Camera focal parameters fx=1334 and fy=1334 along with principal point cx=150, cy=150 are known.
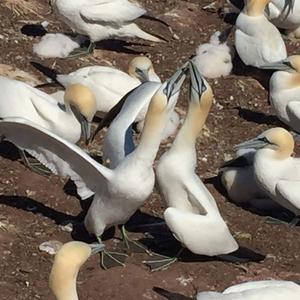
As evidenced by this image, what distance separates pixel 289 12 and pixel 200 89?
4.73m

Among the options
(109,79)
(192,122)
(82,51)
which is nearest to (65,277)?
(192,122)

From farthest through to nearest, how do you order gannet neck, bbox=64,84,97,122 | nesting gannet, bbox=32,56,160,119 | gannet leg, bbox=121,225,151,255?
nesting gannet, bbox=32,56,160,119
gannet neck, bbox=64,84,97,122
gannet leg, bbox=121,225,151,255

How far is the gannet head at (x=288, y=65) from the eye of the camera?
12453mm

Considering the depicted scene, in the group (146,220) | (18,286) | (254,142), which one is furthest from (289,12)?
(18,286)

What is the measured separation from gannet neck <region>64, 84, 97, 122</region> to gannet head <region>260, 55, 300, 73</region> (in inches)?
89.3

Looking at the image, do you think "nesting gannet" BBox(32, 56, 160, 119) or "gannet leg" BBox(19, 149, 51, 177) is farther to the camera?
"nesting gannet" BBox(32, 56, 160, 119)

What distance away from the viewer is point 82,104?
10.9 meters

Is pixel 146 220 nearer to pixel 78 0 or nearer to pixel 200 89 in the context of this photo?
pixel 200 89

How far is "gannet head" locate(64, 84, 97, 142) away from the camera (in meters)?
10.9

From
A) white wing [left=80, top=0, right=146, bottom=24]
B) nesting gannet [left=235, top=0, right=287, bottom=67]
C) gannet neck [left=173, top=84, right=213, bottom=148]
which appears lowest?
nesting gannet [left=235, top=0, right=287, bottom=67]

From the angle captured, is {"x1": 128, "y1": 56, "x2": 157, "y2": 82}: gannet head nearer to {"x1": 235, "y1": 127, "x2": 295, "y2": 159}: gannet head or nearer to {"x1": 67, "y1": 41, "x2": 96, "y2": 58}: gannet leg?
{"x1": 67, "y1": 41, "x2": 96, "y2": 58}: gannet leg

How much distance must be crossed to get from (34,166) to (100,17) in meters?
2.66

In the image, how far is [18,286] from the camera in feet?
29.9

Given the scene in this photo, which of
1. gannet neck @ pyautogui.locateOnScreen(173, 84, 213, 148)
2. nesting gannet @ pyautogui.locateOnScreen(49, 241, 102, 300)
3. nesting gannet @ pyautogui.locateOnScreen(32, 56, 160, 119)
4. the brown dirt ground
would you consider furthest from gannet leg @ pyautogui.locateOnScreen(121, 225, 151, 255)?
nesting gannet @ pyautogui.locateOnScreen(32, 56, 160, 119)
